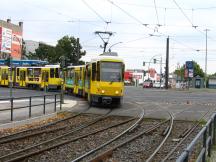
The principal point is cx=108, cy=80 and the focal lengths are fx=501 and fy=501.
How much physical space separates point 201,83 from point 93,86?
313 feet

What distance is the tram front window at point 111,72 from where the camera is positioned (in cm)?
3188

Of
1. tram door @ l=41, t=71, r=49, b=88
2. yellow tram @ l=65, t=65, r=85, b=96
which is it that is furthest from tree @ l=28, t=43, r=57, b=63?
yellow tram @ l=65, t=65, r=85, b=96

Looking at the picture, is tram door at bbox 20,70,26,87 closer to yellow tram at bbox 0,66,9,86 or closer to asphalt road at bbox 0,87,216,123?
yellow tram at bbox 0,66,9,86

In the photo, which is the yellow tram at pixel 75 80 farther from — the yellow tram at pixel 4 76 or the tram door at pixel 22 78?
the yellow tram at pixel 4 76

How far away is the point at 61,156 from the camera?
1327 centimetres

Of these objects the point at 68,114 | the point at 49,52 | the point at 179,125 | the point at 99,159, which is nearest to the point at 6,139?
the point at 99,159

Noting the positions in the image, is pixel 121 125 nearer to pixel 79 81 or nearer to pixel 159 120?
pixel 159 120

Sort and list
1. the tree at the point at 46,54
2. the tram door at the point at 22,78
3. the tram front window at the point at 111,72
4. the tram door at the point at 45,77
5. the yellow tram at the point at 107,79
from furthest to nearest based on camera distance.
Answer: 1. the tree at the point at 46,54
2. the tram door at the point at 22,78
3. the tram door at the point at 45,77
4. the tram front window at the point at 111,72
5. the yellow tram at the point at 107,79

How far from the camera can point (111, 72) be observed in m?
32.1

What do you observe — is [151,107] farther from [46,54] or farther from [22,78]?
[46,54]

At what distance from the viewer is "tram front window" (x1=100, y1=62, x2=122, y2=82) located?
3188 cm

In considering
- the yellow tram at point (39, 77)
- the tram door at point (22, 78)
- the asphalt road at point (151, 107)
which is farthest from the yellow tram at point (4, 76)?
the asphalt road at point (151, 107)

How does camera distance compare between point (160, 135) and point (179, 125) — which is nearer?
point (160, 135)

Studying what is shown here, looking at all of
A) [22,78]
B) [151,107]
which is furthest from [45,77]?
[151,107]
